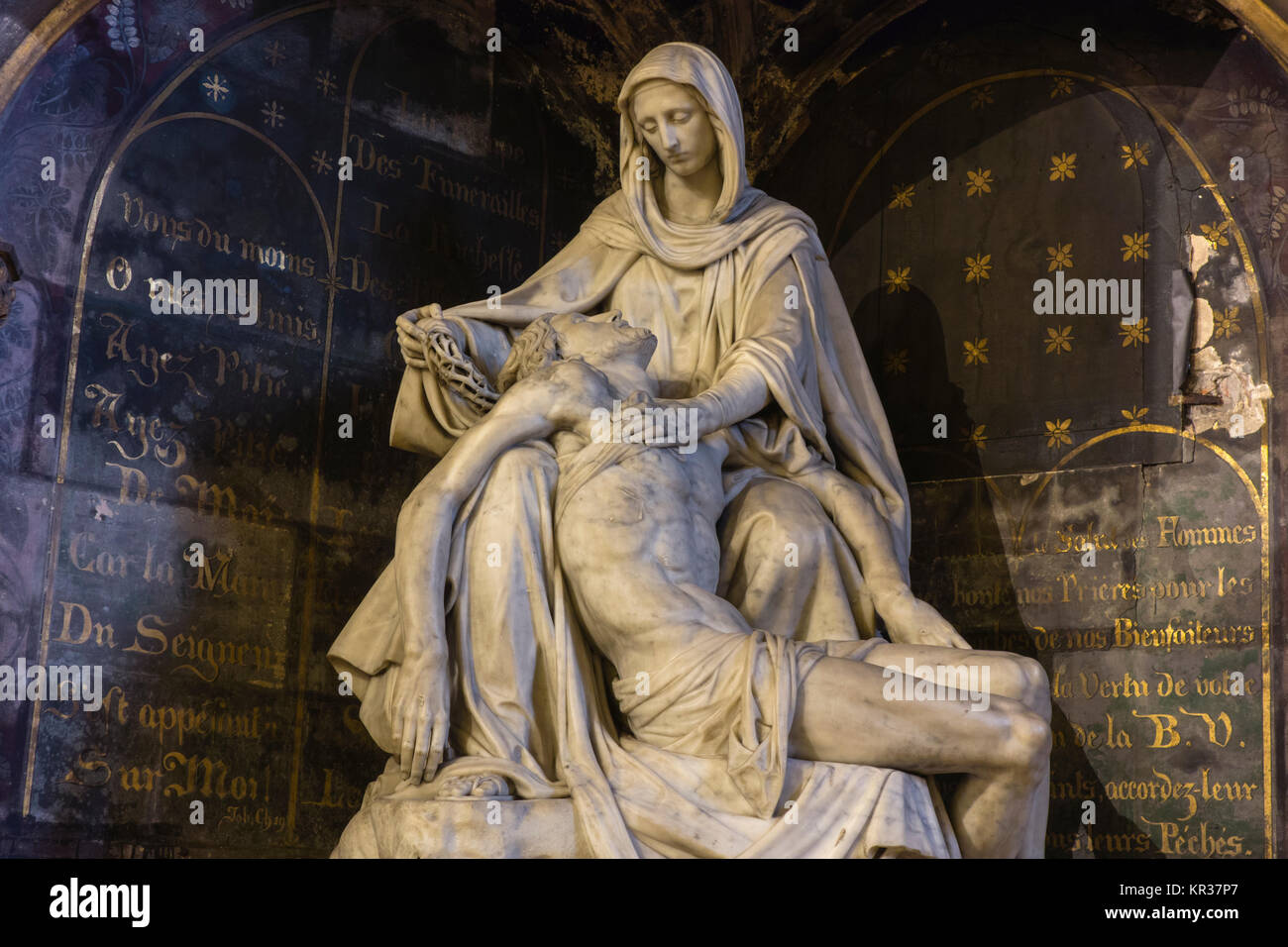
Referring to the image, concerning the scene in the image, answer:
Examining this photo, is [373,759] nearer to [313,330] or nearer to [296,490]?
[296,490]

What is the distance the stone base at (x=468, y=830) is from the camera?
13.8 ft

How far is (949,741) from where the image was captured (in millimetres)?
4348

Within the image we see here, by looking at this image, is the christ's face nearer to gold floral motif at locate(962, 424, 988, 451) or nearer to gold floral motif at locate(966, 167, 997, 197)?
gold floral motif at locate(962, 424, 988, 451)

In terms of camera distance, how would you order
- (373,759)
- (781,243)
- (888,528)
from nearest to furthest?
(888,528), (781,243), (373,759)

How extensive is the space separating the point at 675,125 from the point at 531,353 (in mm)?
968

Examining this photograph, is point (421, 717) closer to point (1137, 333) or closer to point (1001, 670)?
point (1001, 670)

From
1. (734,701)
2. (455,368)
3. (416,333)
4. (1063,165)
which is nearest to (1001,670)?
(734,701)

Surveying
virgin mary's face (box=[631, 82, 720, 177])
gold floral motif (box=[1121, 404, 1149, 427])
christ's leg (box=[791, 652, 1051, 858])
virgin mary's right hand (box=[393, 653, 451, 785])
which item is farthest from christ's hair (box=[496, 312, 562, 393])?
gold floral motif (box=[1121, 404, 1149, 427])

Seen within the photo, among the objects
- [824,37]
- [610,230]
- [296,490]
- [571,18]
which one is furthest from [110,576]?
[824,37]

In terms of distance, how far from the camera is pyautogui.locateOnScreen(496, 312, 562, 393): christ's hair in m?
4.96

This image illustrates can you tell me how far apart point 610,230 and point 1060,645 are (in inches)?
85.8

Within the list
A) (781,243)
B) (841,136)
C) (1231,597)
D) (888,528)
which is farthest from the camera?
(841,136)

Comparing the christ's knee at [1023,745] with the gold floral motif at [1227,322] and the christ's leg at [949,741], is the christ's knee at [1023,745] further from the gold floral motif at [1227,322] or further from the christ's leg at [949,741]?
the gold floral motif at [1227,322]

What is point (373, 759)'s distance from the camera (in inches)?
254
